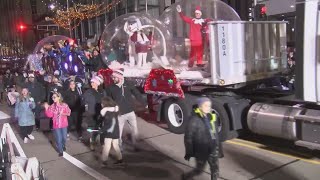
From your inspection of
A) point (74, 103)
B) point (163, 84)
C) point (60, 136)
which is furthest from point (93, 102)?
point (163, 84)

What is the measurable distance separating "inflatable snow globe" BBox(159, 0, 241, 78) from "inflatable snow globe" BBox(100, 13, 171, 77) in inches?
13.7

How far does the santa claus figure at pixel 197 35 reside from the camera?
9.70 meters

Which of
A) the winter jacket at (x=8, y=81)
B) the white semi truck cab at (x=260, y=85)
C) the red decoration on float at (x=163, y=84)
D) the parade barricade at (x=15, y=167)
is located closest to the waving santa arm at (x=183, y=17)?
the red decoration on float at (x=163, y=84)

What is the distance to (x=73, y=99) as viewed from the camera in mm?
9680

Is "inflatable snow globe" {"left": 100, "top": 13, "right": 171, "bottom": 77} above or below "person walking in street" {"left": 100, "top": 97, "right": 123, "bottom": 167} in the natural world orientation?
above

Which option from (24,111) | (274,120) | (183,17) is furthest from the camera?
(183,17)

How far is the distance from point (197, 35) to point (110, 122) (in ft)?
12.3

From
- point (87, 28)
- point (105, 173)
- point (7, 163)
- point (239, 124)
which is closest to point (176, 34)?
point (239, 124)

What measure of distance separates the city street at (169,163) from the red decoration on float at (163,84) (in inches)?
40.8

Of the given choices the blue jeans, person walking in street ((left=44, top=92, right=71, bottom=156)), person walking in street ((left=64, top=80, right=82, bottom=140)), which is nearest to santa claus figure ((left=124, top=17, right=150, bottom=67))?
person walking in street ((left=64, top=80, right=82, bottom=140))

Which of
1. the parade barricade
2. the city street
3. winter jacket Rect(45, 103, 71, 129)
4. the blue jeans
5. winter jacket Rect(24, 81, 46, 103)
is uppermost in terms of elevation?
winter jacket Rect(24, 81, 46, 103)

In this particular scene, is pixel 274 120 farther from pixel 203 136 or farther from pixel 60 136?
pixel 60 136

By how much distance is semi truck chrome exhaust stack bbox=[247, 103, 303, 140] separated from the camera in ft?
23.7

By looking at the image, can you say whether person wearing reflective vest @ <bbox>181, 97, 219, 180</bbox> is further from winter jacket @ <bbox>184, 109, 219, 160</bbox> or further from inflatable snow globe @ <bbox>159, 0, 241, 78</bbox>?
inflatable snow globe @ <bbox>159, 0, 241, 78</bbox>
